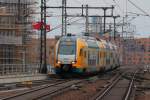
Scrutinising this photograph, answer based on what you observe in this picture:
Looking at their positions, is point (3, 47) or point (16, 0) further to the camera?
point (16, 0)

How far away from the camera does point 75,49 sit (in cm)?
3691

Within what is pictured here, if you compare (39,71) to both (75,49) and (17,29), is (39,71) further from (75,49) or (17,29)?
(17,29)

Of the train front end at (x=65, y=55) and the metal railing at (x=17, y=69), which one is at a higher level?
the train front end at (x=65, y=55)

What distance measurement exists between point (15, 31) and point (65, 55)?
2726 centimetres

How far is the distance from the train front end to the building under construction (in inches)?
689

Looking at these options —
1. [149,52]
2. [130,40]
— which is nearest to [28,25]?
[130,40]

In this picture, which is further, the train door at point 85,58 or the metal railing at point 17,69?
the metal railing at point 17,69

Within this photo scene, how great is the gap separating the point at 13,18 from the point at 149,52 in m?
92.5

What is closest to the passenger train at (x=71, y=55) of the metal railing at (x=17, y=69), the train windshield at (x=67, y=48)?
the train windshield at (x=67, y=48)

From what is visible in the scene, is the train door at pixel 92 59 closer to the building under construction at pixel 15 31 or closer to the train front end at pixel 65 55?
the train front end at pixel 65 55

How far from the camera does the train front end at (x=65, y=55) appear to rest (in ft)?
121

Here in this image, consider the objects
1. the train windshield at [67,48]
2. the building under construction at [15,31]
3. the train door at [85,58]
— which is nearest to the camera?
the train windshield at [67,48]

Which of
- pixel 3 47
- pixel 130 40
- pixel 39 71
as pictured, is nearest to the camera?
pixel 39 71

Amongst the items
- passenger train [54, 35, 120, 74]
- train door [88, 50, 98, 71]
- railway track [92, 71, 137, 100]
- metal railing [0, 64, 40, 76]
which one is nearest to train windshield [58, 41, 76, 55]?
passenger train [54, 35, 120, 74]
